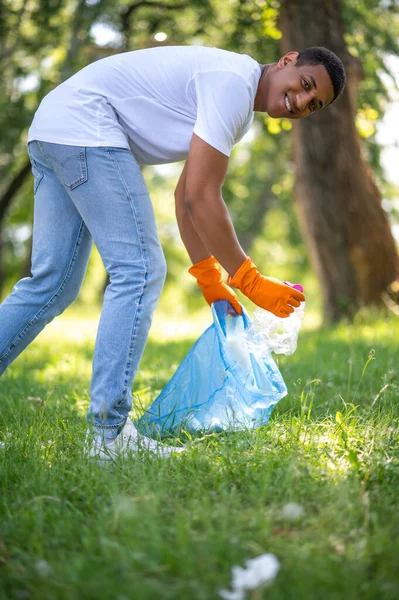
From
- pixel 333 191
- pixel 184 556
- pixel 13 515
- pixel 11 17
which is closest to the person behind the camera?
pixel 184 556

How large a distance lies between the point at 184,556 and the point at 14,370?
3.01 meters

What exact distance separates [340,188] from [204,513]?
5518mm

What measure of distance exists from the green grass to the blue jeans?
0.30m

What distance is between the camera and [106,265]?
2.30 metres

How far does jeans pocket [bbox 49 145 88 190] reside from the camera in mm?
2279

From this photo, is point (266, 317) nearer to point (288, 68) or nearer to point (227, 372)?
point (227, 372)

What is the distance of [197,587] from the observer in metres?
1.33

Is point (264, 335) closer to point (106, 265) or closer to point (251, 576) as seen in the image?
point (106, 265)

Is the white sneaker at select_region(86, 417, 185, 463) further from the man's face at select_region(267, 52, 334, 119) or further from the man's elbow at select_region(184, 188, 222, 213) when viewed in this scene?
the man's face at select_region(267, 52, 334, 119)

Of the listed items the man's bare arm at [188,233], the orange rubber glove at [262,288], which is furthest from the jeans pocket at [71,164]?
the orange rubber glove at [262,288]

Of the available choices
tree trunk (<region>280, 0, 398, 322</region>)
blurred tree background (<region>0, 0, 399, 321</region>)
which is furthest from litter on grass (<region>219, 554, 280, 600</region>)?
tree trunk (<region>280, 0, 398, 322</region>)

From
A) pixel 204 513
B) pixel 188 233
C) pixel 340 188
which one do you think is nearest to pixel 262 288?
pixel 188 233

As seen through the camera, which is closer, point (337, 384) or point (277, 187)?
point (337, 384)

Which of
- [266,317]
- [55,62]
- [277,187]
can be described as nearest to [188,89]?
[266,317]
